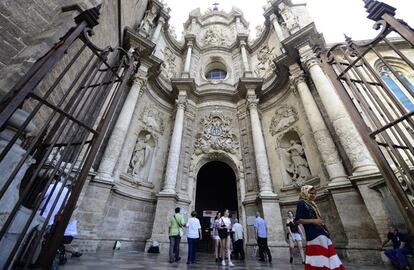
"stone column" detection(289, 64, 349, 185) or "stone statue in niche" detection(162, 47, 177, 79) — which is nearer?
"stone column" detection(289, 64, 349, 185)

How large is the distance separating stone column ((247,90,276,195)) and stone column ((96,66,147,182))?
19.3 feet

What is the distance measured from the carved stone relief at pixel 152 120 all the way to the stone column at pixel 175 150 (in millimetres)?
1037

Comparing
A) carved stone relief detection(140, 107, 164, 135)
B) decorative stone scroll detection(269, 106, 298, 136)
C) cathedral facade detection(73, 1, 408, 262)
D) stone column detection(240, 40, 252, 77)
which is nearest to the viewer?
cathedral facade detection(73, 1, 408, 262)

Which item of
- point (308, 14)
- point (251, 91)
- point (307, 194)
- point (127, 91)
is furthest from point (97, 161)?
point (308, 14)

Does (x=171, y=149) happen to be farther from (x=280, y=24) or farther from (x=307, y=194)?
(x=280, y=24)

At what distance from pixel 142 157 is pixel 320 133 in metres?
7.77

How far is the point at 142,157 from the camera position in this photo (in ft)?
30.0

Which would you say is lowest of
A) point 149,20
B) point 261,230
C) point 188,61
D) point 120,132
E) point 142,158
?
point 261,230

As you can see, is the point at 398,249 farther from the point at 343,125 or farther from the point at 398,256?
the point at 343,125

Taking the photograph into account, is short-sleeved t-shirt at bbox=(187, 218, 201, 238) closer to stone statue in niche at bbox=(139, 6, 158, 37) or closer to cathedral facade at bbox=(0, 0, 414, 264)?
cathedral facade at bbox=(0, 0, 414, 264)

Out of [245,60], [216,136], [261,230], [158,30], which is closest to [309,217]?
[261,230]

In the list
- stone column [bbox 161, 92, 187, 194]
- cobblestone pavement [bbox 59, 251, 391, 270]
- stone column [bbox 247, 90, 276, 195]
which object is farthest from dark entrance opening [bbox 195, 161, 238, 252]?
cobblestone pavement [bbox 59, 251, 391, 270]

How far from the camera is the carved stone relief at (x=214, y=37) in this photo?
1583 cm

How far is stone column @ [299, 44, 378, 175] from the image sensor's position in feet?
19.2
